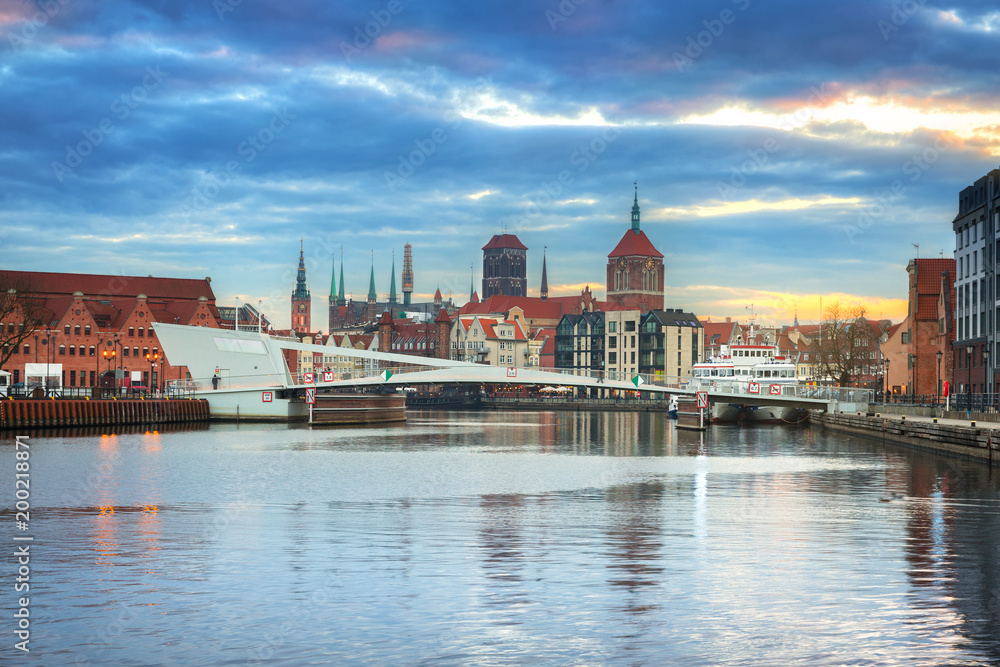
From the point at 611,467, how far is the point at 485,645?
3465cm

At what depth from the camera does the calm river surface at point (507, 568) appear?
15664 millimetres

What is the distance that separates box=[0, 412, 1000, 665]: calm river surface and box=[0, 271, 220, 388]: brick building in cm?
8912

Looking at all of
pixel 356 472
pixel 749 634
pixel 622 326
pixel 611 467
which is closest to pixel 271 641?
pixel 749 634

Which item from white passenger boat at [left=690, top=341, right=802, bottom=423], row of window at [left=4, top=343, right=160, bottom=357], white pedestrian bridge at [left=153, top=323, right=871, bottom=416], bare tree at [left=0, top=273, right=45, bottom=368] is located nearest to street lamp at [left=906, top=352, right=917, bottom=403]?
white pedestrian bridge at [left=153, top=323, right=871, bottom=416]

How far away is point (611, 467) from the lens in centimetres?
4984

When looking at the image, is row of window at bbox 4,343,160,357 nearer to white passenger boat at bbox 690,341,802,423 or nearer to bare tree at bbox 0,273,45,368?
bare tree at bbox 0,273,45,368

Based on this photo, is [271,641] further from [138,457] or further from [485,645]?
[138,457]

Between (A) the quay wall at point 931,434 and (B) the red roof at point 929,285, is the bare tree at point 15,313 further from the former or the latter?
(B) the red roof at point 929,285

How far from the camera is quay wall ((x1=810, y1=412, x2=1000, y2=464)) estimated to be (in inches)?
1838

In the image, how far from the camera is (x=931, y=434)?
55312mm

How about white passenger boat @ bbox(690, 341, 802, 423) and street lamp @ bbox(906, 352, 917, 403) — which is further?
street lamp @ bbox(906, 352, 917, 403)

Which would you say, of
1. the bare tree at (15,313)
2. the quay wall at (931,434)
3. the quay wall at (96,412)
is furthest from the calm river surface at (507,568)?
the bare tree at (15,313)

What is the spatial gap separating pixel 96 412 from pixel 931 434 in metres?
59.0

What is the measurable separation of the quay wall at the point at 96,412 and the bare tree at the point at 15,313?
13.4 metres
